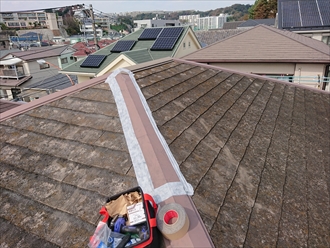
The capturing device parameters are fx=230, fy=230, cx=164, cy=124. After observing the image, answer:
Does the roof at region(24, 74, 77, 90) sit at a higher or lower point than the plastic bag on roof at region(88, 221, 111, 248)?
lower

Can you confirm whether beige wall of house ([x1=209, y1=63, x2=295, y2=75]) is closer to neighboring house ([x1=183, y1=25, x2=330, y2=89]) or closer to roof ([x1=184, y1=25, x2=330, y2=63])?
neighboring house ([x1=183, y1=25, x2=330, y2=89])

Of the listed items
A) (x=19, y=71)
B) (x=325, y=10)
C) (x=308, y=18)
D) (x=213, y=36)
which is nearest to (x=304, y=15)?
(x=308, y=18)

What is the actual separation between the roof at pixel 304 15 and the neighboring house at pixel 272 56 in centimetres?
655

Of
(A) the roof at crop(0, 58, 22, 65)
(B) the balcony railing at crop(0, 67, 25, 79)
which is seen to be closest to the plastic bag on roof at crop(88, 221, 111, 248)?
(A) the roof at crop(0, 58, 22, 65)

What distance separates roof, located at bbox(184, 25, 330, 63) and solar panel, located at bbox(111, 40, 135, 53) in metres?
5.45

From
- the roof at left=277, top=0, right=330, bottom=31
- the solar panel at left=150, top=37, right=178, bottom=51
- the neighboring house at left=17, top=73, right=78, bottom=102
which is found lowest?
the neighboring house at left=17, top=73, right=78, bottom=102

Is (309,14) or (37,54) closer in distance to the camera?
(309,14)

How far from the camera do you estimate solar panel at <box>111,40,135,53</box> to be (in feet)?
54.9

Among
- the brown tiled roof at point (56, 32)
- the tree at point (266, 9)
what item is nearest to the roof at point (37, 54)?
the tree at point (266, 9)

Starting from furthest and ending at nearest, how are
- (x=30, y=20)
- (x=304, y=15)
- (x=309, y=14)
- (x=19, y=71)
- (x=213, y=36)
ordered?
(x=30, y=20) → (x=213, y=36) → (x=19, y=71) → (x=304, y=15) → (x=309, y=14)

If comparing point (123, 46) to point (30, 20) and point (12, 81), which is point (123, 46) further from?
point (30, 20)

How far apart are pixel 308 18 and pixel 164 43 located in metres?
12.4

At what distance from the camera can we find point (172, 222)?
71.5 inches

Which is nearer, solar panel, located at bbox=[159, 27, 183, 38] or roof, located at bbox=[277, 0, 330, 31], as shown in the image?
solar panel, located at bbox=[159, 27, 183, 38]
